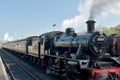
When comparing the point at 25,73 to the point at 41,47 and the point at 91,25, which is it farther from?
the point at 91,25

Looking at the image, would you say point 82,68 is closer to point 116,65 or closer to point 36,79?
point 116,65

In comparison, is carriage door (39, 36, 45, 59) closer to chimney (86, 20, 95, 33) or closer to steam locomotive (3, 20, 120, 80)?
steam locomotive (3, 20, 120, 80)

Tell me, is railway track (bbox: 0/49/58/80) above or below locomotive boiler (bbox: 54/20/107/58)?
below

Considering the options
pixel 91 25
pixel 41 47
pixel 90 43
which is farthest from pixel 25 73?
pixel 90 43

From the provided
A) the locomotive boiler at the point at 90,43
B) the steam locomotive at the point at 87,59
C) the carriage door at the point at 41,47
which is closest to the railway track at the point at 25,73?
the carriage door at the point at 41,47

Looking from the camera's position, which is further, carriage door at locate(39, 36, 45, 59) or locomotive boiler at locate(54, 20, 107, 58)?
carriage door at locate(39, 36, 45, 59)

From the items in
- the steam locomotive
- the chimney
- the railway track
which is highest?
the chimney

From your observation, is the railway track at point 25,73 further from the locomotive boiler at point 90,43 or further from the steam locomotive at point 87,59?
the locomotive boiler at point 90,43

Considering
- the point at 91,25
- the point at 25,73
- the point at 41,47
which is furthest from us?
the point at 25,73

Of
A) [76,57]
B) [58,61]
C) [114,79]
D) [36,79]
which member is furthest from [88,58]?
[36,79]

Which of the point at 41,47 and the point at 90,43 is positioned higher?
the point at 90,43

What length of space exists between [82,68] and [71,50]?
11.2 ft

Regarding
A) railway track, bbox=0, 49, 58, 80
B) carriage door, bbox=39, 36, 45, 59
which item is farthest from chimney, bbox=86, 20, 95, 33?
carriage door, bbox=39, 36, 45, 59

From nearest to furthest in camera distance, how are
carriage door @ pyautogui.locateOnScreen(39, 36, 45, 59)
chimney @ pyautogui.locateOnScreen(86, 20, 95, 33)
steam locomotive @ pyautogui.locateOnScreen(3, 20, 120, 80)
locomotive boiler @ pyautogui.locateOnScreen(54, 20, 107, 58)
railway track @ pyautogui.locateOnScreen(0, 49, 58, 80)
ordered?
steam locomotive @ pyautogui.locateOnScreen(3, 20, 120, 80), locomotive boiler @ pyautogui.locateOnScreen(54, 20, 107, 58), chimney @ pyautogui.locateOnScreen(86, 20, 95, 33), railway track @ pyautogui.locateOnScreen(0, 49, 58, 80), carriage door @ pyautogui.locateOnScreen(39, 36, 45, 59)
